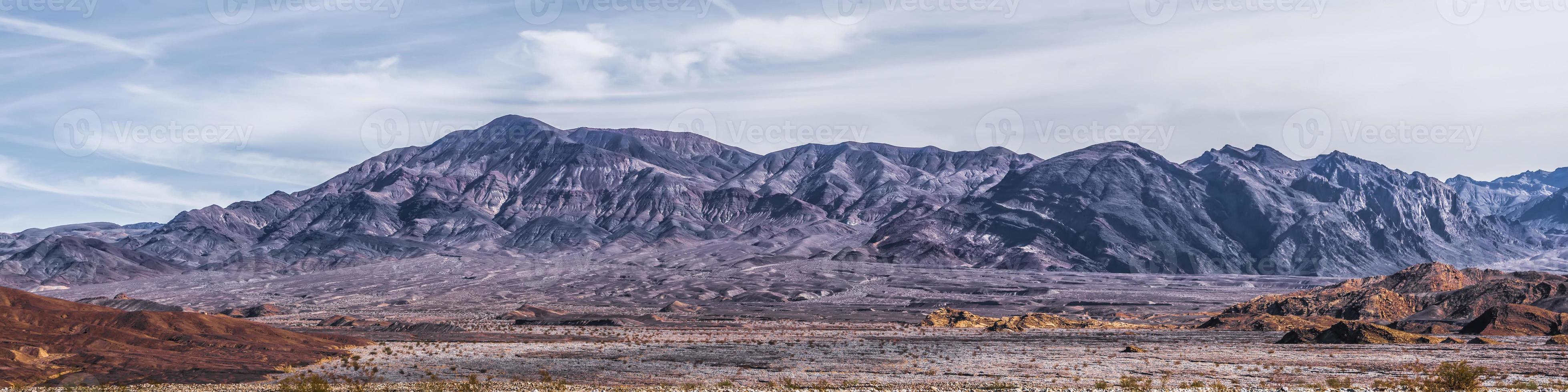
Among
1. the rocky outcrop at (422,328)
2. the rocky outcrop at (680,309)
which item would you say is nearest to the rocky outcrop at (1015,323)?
the rocky outcrop at (680,309)

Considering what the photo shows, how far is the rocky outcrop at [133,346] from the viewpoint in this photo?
4234 centimetres

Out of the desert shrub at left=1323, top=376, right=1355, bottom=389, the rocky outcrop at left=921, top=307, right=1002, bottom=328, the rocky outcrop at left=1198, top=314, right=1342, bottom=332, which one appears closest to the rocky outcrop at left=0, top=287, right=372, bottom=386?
the desert shrub at left=1323, top=376, right=1355, bottom=389

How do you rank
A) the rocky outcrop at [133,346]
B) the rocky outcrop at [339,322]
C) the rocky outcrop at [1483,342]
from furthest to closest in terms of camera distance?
the rocky outcrop at [339,322] < the rocky outcrop at [1483,342] < the rocky outcrop at [133,346]

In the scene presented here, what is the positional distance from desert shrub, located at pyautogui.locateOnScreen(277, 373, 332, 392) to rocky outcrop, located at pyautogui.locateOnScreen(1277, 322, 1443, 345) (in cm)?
5216

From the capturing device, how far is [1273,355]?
52.1 metres

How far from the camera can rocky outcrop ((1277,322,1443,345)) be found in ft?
200

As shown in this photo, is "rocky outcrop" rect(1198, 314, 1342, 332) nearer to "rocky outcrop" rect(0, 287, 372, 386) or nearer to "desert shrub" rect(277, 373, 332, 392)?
"rocky outcrop" rect(0, 287, 372, 386)

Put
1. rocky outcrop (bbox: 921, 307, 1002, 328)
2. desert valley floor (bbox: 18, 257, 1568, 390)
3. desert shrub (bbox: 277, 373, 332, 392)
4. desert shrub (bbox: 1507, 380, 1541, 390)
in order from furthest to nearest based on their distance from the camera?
rocky outcrop (bbox: 921, 307, 1002, 328) < desert valley floor (bbox: 18, 257, 1568, 390) < desert shrub (bbox: 277, 373, 332, 392) < desert shrub (bbox: 1507, 380, 1541, 390)

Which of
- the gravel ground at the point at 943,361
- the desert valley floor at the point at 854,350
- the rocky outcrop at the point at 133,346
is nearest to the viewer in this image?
the gravel ground at the point at 943,361

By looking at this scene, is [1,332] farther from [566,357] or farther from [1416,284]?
[1416,284]

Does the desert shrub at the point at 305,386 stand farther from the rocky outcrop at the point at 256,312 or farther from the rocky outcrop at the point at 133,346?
the rocky outcrop at the point at 256,312

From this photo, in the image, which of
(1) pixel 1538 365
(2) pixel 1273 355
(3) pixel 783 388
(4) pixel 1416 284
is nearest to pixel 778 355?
(3) pixel 783 388

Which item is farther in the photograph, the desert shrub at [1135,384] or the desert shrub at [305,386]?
the desert shrub at [305,386]

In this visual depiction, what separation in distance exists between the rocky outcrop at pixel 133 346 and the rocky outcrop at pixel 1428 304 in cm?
6863
